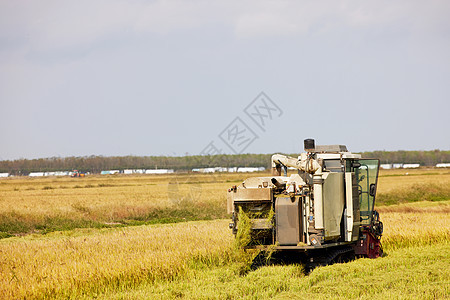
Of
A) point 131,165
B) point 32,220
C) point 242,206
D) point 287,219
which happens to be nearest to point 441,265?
point 287,219

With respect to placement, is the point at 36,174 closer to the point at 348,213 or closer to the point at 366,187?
the point at 366,187

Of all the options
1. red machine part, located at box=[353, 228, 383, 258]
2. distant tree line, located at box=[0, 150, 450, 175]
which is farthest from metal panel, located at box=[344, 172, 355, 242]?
distant tree line, located at box=[0, 150, 450, 175]

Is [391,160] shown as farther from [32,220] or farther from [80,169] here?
[32,220]

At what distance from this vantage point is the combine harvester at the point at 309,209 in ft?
37.1

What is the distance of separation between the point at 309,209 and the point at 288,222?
572mm

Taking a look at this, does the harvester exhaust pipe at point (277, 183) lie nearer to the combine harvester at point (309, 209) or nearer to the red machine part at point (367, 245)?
the combine harvester at point (309, 209)

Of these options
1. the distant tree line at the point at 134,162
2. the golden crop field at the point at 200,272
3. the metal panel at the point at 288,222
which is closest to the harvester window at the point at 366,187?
the golden crop field at the point at 200,272

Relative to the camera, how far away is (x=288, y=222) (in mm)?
11359

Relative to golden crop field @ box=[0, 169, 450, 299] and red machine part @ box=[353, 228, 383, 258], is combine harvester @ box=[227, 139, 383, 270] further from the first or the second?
golden crop field @ box=[0, 169, 450, 299]

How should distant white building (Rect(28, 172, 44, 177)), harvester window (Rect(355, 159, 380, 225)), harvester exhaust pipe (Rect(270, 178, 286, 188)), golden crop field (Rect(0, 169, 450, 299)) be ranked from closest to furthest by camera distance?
golden crop field (Rect(0, 169, 450, 299)) → harvester exhaust pipe (Rect(270, 178, 286, 188)) → harvester window (Rect(355, 159, 380, 225)) → distant white building (Rect(28, 172, 44, 177))

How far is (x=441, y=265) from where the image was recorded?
38.7 feet

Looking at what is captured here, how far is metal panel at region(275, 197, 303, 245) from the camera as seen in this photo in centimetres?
1133

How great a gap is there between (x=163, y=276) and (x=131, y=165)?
16507cm

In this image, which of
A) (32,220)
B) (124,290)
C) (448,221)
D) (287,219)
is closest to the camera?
(124,290)
